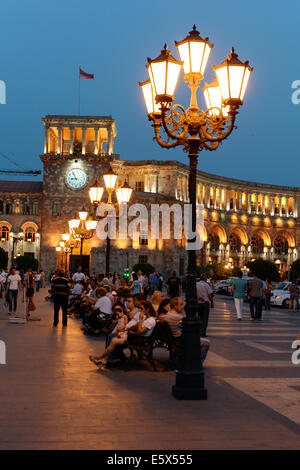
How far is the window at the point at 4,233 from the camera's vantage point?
70.5 m

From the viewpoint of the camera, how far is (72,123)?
225ft

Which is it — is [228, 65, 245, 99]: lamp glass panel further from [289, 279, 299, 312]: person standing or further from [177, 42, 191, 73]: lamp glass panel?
[289, 279, 299, 312]: person standing

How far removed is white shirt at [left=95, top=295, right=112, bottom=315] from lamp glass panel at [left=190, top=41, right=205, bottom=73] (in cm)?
705

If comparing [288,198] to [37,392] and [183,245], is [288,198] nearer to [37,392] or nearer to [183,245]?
[183,245]

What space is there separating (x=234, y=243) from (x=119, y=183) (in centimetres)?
2220

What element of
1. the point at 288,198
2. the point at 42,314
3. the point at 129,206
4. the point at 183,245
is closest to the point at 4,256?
the point at 129,206

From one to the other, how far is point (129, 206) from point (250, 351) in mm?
57304

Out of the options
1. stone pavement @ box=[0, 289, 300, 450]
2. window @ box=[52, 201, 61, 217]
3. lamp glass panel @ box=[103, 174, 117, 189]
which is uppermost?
window @ box=[52, 201, 61, 217]

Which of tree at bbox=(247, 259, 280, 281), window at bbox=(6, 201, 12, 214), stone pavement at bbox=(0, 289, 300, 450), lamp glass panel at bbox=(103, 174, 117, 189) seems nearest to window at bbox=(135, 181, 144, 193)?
window at bbox=(6, 201, 12, 214)

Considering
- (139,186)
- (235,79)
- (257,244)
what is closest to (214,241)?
(257,244)

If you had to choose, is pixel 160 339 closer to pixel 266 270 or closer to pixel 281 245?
pixel 266 270

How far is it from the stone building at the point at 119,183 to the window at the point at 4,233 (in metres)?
0.08

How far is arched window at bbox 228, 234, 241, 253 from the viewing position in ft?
280
